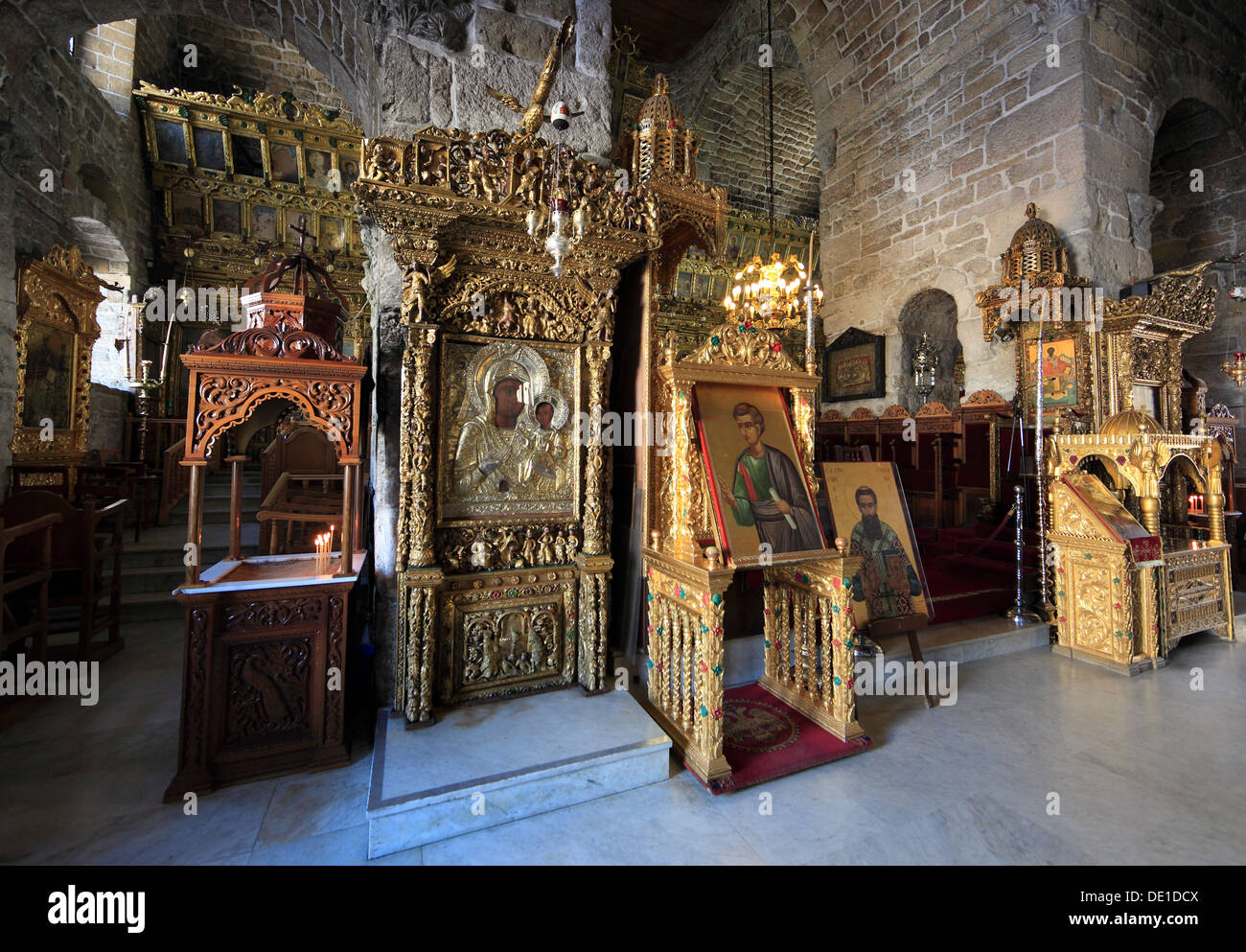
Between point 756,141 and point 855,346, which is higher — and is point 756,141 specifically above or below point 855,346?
above

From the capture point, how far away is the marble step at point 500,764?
7.32 feet

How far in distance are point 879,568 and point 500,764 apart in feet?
9.21

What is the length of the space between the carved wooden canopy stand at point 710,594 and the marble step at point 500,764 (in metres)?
0.26

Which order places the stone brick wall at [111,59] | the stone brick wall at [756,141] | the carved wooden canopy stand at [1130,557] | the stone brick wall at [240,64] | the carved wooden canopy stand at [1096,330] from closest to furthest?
the carved wooden canopy stand at [1130,557] < the carved wooden canopy stand at [1096,330] < the stone brick wall at [111,59] < the stone brick wall at [240,64] < the stone brick wall at [756,141]

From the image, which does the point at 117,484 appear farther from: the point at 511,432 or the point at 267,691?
the point at 511,432

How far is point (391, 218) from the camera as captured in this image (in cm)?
275

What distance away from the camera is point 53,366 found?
5.37 m

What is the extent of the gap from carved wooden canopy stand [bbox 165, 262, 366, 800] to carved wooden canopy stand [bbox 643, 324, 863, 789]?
1.82 metres

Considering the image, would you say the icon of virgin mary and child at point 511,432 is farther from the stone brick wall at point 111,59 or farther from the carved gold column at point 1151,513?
the stone brick wall at point 111,59

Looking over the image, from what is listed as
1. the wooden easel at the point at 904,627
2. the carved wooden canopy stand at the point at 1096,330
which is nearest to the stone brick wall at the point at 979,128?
the carved wooden canopy stand at the point at 1096,330

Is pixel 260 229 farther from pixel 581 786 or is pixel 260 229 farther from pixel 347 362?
pixel 581 786

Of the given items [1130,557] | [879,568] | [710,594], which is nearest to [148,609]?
[710,594]

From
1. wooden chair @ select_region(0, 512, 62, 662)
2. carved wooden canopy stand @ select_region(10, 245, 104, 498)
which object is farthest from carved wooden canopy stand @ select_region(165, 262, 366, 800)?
carved wooden canopy stand @ select_region(10, 245, 104, 498)

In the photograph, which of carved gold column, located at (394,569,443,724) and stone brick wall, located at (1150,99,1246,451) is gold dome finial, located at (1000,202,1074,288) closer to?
stone brick wall, located at (1150,99,1246,451)
